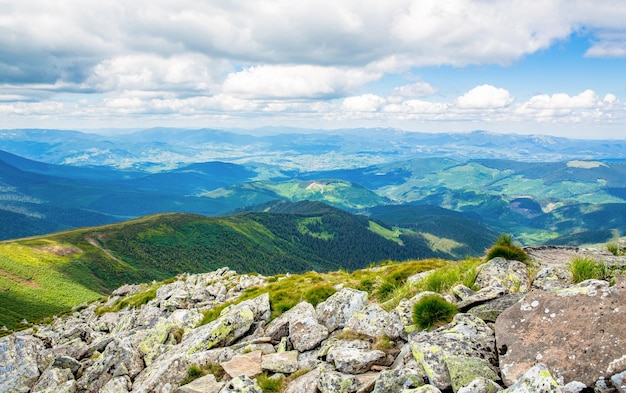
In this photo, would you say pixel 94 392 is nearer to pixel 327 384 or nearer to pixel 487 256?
pixel 327 384

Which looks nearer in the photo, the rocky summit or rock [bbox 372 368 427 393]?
the rocky summit

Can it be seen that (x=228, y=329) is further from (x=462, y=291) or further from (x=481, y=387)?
(x=481, y=387)

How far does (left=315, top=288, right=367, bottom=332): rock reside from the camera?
17.3 metres

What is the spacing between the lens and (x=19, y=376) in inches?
889

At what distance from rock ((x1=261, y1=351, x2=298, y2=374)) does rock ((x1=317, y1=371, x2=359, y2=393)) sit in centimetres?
256

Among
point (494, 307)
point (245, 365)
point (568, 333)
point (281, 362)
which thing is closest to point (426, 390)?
point (568, 333)

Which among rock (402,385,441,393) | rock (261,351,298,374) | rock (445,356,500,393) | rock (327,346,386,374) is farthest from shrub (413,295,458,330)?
rock (261,351,298,374)

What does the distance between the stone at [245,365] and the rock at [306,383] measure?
1998 mm

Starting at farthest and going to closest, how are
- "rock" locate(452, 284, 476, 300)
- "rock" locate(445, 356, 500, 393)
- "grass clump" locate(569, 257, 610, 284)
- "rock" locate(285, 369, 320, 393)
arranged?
"rock" locate(452, 284, 476, 300) → "grass clump" locate(569, 257, 610, 284) → "rock" locate(285, 369, 320, 393) → "rock" locate(445, 356, 500, 393)

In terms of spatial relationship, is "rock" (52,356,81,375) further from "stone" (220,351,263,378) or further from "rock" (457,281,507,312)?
"rock" (457,281,507,312)

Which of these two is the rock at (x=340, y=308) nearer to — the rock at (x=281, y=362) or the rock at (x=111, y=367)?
the rock at (x=281, y=362)

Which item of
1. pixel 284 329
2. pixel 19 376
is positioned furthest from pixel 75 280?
pixel 284 329

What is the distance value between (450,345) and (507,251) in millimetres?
8427

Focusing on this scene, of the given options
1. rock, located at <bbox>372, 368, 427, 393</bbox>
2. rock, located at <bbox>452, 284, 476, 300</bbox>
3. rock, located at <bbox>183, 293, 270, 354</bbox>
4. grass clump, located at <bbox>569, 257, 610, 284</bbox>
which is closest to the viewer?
rock, located at <bbox>372, 368, 427, 393</bbox>
